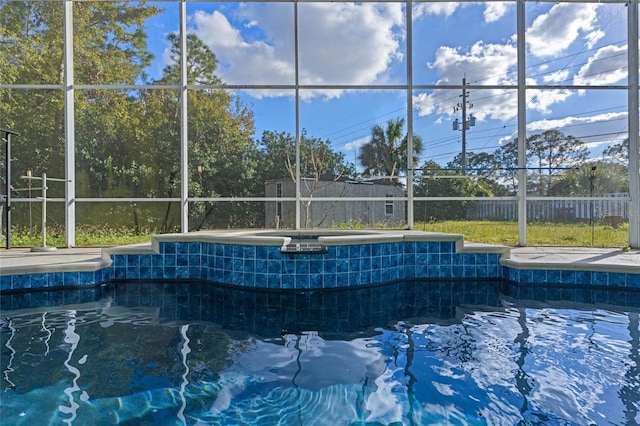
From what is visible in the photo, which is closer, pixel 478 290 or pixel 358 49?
pixel 478 290

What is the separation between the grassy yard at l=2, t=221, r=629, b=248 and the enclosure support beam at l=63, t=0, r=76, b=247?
0.29m

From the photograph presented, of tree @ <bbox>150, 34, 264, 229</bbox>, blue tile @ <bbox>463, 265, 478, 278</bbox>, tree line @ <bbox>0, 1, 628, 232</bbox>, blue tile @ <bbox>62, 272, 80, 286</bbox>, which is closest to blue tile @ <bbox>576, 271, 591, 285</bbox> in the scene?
blue tile @ <bbox>463, 265, 478, 278</bbox>

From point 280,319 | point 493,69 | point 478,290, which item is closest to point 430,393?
point 280,319

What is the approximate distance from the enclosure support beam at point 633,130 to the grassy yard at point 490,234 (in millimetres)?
133

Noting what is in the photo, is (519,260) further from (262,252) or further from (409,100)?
(409,100)

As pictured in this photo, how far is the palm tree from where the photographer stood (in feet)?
21.6

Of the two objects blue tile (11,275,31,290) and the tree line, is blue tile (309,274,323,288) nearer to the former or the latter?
the tree line

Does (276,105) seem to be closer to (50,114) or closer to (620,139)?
(50,114)

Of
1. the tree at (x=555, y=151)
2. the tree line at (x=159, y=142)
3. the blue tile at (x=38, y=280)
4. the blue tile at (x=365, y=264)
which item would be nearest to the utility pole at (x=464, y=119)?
the tree line at (x=159, y=142)

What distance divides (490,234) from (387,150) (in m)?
2.25

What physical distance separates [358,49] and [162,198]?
172 inches

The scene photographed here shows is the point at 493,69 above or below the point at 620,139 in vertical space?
above

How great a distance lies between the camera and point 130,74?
6.61 metres

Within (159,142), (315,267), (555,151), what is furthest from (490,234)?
(159,142)
